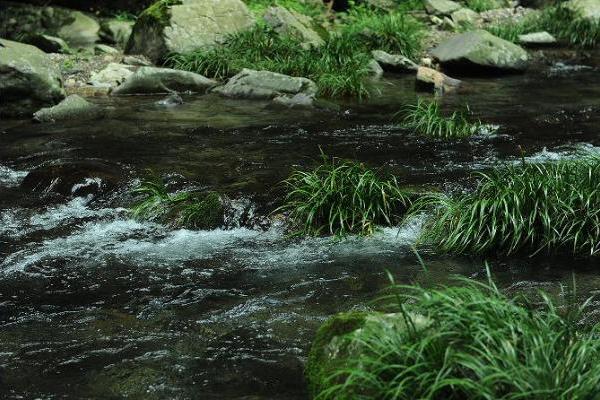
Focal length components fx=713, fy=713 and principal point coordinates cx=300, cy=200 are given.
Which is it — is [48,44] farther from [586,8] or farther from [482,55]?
[586,8]

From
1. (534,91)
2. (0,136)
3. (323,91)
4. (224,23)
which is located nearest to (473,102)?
(534,91)

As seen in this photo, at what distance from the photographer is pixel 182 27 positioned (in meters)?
16.7

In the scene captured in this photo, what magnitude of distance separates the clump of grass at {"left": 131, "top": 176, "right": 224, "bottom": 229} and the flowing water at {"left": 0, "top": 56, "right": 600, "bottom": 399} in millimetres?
155

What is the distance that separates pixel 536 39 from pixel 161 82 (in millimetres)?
10783

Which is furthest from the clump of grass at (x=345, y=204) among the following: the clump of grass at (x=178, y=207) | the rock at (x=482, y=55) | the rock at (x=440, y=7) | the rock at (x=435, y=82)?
the rock at (x=440, y=7)

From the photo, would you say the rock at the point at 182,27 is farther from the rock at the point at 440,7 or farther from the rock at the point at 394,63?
the rock at the point at 440,7

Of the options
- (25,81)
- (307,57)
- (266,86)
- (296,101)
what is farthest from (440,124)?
(25,81)

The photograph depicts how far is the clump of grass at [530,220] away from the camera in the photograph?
643 centimetres

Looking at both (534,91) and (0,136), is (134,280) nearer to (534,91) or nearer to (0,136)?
(0,136)

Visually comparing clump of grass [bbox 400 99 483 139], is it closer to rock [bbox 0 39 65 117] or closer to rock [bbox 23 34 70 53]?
rock [bbox 0 39 65 117]

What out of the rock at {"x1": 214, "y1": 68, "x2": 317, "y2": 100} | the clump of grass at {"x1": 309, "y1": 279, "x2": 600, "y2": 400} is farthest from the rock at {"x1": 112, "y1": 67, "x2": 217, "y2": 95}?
the clump of grass at {"x1": 309, "y1": 279, "x2": 600, "y2": 400}

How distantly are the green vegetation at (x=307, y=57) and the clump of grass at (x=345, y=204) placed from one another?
6820mm

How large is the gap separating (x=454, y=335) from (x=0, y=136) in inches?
384

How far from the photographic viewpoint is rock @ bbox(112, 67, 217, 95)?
A: 1473cm
